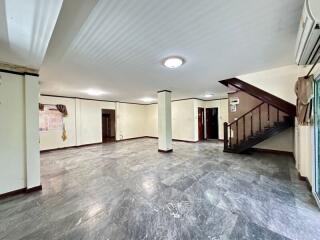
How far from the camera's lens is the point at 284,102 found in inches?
151

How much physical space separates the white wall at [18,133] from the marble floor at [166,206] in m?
0.35

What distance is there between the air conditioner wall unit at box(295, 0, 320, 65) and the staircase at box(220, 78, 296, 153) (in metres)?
2.06

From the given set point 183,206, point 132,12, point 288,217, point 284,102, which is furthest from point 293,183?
point 132,12

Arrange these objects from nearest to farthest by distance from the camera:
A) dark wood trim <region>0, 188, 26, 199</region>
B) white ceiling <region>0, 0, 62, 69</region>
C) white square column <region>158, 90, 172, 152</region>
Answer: white ceiling <region>0, 0, 62, 69</region> < dark wood trim <region>0, 188, 26, 199</region> < white square column <region>158, 90, 172, 152</region>

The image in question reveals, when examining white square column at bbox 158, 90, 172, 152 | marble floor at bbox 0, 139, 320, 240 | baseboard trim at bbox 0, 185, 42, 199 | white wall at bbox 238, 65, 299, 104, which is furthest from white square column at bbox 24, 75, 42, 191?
white wall at bbox 238, 65, 299, 104

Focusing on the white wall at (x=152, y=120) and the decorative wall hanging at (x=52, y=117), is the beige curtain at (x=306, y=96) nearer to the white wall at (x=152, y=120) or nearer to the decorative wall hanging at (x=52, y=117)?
the white wall at (x=152, y=120)

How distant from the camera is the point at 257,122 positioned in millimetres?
5348

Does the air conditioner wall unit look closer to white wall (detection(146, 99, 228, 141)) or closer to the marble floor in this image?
the marble floor

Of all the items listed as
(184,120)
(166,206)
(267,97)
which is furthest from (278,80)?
(184,120)

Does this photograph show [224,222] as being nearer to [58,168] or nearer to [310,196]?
[310,196]

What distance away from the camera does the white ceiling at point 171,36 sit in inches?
64.2

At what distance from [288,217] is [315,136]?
1371 mm

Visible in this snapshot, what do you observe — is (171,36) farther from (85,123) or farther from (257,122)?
(85,123)

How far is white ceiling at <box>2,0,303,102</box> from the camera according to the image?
64.2 inches
